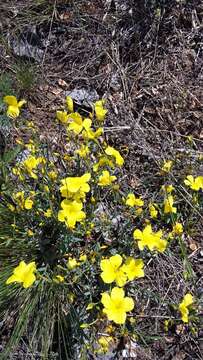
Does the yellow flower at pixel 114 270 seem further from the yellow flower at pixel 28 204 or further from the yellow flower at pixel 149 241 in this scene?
the yellow flower at pixel 28 204

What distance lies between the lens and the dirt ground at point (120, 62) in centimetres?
277

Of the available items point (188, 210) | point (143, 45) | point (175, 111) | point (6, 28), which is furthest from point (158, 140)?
point (6, 28)

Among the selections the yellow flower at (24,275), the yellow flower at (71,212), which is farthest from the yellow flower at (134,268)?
the yellow flower at (24,275)

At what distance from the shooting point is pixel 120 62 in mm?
2912

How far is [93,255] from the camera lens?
2.07 m

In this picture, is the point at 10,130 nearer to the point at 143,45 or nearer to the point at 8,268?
the point at 8,268

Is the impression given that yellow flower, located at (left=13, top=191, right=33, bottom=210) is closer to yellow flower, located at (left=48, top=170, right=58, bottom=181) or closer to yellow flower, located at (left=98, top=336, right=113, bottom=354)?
yellow flower, located at (left=48, top=170, right=58, bottom=181)

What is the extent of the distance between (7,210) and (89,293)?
602mm

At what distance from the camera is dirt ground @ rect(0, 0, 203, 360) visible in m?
2.77

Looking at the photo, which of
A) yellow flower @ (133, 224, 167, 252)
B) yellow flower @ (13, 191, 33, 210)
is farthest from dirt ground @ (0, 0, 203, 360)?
yellow flower @ (133, 224, 167, 252)

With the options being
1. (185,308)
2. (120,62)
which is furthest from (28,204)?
(120,62)

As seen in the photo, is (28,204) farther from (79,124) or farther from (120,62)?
(120,62)

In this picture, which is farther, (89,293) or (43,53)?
(43,53)

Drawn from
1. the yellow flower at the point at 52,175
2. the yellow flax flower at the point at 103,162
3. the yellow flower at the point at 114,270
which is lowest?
the yellow flower at the point at 114,270
